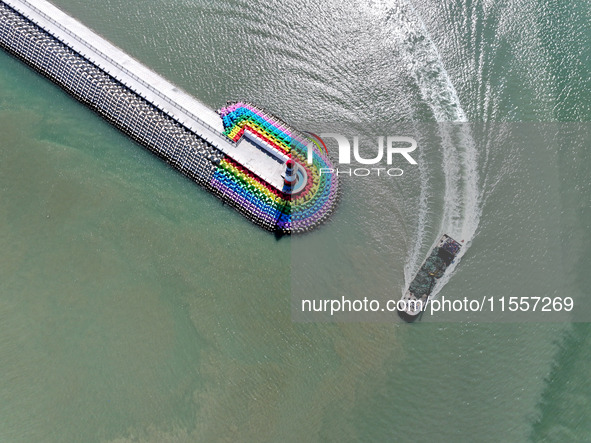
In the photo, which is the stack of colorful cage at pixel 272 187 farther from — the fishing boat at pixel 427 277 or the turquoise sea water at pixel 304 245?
the fishing boat at pixel 427 277

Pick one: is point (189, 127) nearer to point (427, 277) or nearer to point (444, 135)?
point (444, 135)

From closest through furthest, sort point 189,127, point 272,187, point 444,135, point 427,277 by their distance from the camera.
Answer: point 427,277 → point 272,187 → point 444,135 → point 189,127

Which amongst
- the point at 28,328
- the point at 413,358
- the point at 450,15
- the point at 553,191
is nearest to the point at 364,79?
the point at 450,15

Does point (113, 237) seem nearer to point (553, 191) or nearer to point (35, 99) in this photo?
point (35, 99)

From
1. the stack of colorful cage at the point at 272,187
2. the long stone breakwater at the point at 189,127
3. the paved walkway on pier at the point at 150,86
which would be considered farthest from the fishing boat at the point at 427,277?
the paved walkway on pier at the point at 150,86

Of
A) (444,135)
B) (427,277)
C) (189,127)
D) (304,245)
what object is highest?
(189,127)

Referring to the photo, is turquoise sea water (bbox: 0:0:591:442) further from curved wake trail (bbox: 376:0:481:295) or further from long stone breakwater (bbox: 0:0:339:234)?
long stone breakwater (bbox: 0:0:339:234)

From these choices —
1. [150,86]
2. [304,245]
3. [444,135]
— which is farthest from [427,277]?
[150,86]

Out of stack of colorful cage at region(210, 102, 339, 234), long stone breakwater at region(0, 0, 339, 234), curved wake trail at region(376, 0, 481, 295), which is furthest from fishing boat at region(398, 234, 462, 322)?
long stone breakwater at region(0, 0, 339, 234)
